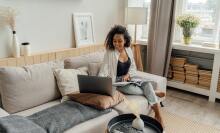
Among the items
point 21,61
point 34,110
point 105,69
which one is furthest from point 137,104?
point 21,61

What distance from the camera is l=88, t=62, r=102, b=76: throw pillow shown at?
7.95 feet

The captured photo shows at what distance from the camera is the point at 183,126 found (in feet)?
8.27

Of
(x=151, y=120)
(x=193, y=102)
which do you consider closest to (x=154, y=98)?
(x=151, y=120)

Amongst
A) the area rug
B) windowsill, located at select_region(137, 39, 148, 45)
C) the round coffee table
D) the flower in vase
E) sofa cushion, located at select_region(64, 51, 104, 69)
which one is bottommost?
the area rug

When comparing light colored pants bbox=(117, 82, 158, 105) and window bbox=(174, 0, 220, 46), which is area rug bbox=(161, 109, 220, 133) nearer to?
light colored pants bbox=(117, 82, 158, 105)

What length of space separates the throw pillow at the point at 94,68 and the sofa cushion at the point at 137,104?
1.46ft

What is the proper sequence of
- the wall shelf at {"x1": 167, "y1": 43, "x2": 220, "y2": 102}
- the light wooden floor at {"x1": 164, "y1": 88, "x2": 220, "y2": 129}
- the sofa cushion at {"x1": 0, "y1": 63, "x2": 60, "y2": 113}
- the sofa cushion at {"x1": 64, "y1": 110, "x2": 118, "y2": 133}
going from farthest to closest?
1. the wall shelf at {"x1": 167, "y1": 43, "x2": 220, "y2": 102}
2. the light wooden floor at {"x1": 164, "y1": 88, "x2": 220, "y2": 129}
3. the sofa cushion at {"x1": 0, "y1": 63, "x2": 60, "y2": 113}
4. the sofa cushion at {"x1": 64, "y1": 110, "x2": 118, "y2": 133}

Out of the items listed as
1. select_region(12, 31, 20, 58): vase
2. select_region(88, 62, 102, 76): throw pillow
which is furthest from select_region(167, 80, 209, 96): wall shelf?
select_region(12, 31, 20, 58): vase

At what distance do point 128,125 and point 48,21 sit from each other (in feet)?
5.33

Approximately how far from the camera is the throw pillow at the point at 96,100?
1.92 metres

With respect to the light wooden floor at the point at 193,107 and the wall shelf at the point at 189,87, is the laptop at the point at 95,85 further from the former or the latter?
the wall shelf at the point at 189,87

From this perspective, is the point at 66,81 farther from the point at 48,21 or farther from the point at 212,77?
the point at 212,77

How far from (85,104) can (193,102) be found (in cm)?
189

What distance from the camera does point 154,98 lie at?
7.55 ft
